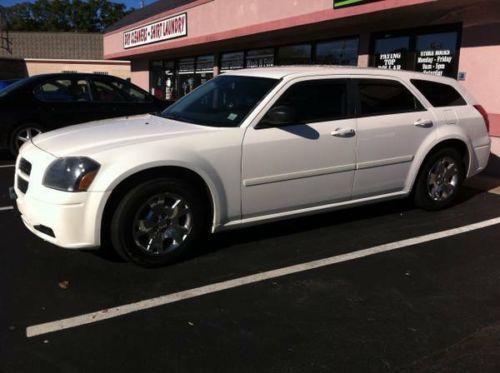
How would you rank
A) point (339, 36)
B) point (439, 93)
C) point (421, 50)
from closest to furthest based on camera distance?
point (439, 93), point (421, 50), point (339, 36)

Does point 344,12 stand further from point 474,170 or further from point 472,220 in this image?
point 472,220

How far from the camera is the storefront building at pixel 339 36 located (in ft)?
27.1

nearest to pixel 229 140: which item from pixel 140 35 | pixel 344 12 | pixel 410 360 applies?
pixel 410 360

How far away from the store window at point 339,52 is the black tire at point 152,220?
307 inches

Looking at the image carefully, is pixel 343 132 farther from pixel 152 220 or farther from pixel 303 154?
pixel 152 220

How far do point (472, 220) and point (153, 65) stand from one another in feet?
62.6

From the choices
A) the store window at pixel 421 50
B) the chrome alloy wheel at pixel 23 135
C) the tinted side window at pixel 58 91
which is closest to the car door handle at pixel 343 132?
the store window at pixel 421 50

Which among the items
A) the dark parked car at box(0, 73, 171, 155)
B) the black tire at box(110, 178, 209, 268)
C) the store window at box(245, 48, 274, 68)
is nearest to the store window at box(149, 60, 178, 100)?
the store window at box(245, 48, 274, 68)

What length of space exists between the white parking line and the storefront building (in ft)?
13.6

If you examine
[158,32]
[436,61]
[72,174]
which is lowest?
[72,174]

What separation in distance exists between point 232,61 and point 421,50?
24.9ft

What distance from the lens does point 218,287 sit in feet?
12.8

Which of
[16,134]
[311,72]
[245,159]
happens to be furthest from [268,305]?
[16,134]

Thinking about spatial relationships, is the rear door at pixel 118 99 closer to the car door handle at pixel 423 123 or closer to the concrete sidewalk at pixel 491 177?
the car door handle at pixel 423 123
